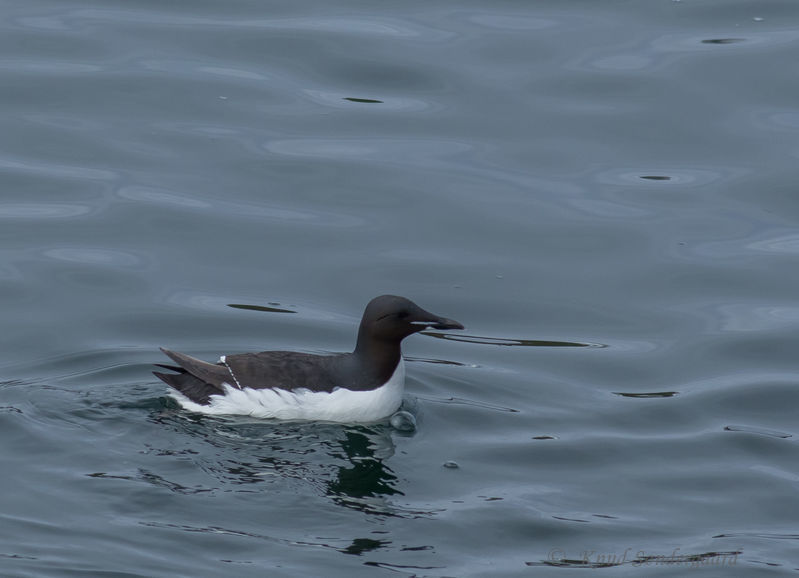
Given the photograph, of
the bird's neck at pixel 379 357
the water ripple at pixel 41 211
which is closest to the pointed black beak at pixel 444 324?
the bird's neck at pixel 379 357

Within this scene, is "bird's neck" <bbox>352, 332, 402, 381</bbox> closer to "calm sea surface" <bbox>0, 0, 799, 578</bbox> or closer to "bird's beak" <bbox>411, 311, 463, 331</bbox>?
"bird's beak" <bbox>411, 311, 463, 331</bbox>

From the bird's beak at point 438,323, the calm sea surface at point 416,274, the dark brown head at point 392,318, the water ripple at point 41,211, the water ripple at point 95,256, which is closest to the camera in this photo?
the calm sea surface at point 416,274

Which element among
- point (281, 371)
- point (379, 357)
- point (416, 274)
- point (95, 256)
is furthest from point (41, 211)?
point (379, 357)

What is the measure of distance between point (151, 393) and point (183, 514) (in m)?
2.06

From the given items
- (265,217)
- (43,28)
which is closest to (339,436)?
(265,217)

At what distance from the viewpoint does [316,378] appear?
10.1 m

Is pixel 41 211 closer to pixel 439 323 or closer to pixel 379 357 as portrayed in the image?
A: pixel 379 357

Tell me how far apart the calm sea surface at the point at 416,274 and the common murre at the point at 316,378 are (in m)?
0.16

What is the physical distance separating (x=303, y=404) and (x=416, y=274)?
2788 mm

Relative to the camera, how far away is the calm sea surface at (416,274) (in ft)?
27.7

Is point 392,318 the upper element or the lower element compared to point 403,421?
upper

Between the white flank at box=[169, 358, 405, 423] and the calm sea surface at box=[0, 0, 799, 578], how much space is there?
0.41ft

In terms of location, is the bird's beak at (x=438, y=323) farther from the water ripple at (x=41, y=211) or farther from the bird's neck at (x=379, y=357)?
the water ripple at (x=41, y=211)

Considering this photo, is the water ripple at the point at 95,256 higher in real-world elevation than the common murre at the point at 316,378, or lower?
higher
